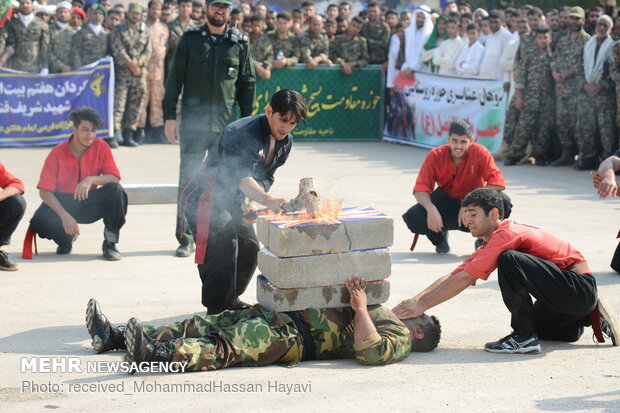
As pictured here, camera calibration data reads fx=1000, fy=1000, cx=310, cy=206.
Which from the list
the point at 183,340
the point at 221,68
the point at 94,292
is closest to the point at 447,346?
the point at 183,340


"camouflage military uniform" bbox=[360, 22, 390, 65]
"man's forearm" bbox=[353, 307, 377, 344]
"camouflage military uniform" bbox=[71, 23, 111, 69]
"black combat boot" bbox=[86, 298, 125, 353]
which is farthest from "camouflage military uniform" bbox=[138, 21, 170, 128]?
"man's forearm" bbox=[353, 307, 377, 344]

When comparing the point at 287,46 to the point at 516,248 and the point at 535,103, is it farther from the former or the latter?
the point at 516,248

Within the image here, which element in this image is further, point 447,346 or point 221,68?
point 221,68

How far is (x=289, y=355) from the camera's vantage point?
545 cm

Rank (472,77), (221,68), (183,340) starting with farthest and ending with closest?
(472,77) < (221,68) < (183,340)

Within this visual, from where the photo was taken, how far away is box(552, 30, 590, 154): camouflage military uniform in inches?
547

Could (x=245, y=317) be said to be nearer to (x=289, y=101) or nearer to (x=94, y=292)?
(x=289, y=101)

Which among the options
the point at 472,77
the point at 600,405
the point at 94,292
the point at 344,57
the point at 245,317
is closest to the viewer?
the point at 600,405

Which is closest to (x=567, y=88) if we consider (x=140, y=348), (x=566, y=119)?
(x=566, y=119)

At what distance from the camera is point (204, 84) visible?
27.0 ft

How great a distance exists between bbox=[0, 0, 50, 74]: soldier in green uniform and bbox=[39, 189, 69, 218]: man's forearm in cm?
777

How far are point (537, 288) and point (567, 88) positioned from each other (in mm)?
8965

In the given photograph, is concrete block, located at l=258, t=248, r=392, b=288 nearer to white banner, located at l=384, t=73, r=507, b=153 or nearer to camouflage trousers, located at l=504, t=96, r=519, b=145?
camouflage trousers, located at l=504, t=96, r=519, b=145

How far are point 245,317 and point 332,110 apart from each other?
40.6 feet
